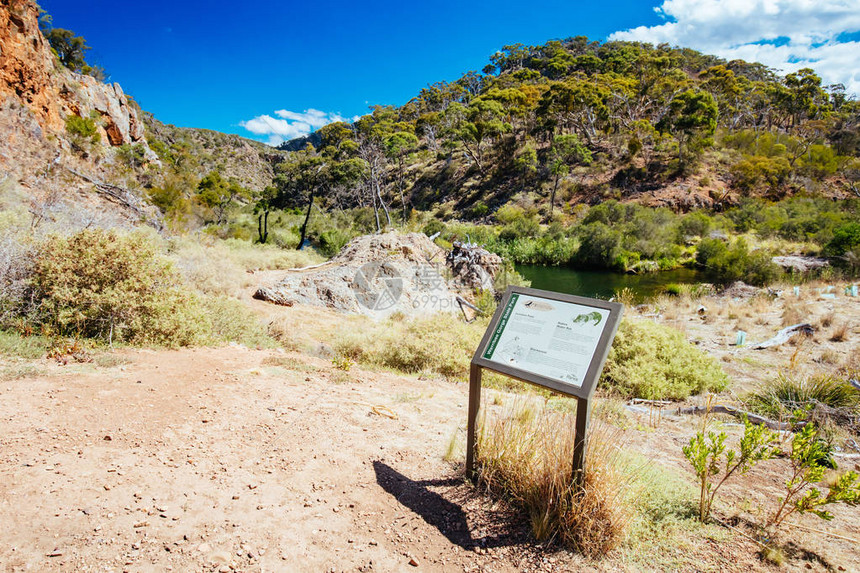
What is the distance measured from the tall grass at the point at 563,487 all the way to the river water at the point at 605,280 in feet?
60.3

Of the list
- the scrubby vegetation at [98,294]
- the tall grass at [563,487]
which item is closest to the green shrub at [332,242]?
the scrubby vegetation at [98,294]

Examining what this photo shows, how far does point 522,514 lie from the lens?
2799mm

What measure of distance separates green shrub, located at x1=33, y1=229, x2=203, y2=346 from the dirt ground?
2.60 ft

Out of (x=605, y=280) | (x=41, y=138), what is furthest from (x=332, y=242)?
(x=605, y=280)

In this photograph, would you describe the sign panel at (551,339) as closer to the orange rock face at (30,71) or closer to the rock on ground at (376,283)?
the rock on ground at (376,283)

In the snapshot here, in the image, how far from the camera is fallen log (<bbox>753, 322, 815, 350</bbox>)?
30.5 feet

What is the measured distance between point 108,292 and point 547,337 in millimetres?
5295

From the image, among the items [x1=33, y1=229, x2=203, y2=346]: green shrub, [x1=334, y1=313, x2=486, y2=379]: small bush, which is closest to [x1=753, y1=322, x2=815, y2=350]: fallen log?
[x1=334, y1=313, x2=486, y2=379]: small bush

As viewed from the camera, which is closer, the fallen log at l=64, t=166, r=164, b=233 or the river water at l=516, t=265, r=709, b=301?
the fallen log at l=64, t=166, r=164, b=233

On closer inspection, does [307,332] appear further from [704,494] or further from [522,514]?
[704,494]

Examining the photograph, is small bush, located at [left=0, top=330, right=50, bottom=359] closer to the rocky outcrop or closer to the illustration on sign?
the illustration on sign

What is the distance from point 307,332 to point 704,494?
6.97m

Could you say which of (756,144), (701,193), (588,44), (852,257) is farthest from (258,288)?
(588,44)

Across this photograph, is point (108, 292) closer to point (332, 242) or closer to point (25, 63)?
point (332, 242)
